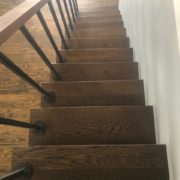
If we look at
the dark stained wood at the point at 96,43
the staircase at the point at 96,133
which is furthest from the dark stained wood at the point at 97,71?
the dark stained wood at the point at 96,43

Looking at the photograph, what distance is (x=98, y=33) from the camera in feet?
10.7

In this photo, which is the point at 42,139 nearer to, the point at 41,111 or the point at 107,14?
the point at 41,111

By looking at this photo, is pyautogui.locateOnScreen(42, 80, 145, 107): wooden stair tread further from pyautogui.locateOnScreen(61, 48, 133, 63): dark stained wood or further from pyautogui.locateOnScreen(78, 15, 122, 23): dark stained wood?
pyautogui.locateOnScreen(78, 15, 122, 23): dark stained wood

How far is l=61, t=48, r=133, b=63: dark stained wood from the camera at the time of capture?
2.48 meters

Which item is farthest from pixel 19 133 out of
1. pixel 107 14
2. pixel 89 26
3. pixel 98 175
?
pixel 107 14

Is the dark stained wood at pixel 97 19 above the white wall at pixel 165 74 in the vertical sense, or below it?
above

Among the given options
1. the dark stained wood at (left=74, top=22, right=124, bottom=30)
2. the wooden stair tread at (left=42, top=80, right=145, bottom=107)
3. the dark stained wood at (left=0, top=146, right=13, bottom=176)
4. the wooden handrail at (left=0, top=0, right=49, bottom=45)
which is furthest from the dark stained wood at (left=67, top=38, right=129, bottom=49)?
the wooden handrail at (left=0, top=0, right=49, bottom=45)

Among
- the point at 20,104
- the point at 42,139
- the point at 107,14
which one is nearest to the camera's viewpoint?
the point at 42,139

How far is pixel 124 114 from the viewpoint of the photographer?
61.9 inches

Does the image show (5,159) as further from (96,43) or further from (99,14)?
(99,14)

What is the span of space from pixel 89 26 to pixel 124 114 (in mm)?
2149

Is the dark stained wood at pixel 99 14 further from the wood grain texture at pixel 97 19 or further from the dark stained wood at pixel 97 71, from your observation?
the dark stained wood at pixel 97 71

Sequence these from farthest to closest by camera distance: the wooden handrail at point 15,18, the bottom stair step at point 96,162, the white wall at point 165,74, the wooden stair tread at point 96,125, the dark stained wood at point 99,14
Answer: the dark stained wood at point 99,14, the wooden stair tread at point 96,125, the bottom stair step at point 96,162, the white wall at point 165,74, the wooden handrail at point 15,18

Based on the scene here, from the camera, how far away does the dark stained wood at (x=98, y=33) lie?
317 centimetres
